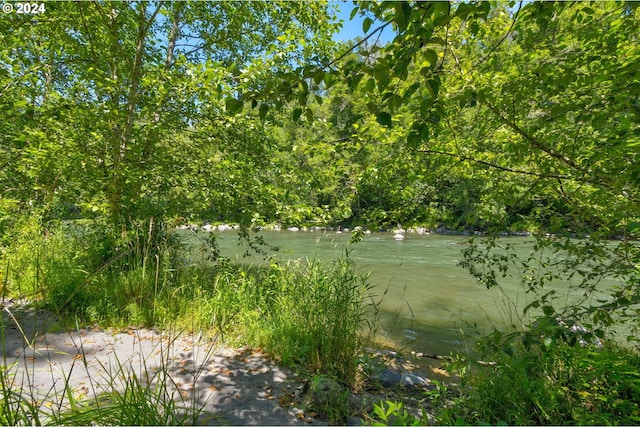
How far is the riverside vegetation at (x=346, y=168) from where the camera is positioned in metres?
1.61

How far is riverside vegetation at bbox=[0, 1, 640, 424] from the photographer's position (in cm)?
161

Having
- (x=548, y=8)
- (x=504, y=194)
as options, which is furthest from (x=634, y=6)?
(x=504, y=194)

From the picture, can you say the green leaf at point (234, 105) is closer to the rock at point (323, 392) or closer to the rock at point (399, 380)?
the rock at point (323, 392)

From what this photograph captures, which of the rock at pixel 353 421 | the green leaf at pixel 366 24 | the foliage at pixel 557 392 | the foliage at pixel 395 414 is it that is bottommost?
the rock at pixel 353 421

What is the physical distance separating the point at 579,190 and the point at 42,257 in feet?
20.5

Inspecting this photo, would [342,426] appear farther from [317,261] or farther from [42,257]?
[42,257]

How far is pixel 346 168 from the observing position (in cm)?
318

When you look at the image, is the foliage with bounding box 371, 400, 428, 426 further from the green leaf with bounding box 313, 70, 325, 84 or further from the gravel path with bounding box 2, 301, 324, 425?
the green leaf with bounding box 313, 70, 325, 84

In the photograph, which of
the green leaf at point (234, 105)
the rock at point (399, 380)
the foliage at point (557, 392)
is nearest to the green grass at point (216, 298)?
the rock at point (399, 380)

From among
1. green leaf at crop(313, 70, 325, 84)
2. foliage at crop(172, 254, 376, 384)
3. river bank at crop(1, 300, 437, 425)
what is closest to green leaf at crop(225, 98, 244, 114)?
green leaf at crop(313, 70, 325, 84)

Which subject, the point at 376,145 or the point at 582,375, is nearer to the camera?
the point at 582,375

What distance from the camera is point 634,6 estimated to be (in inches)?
80.0

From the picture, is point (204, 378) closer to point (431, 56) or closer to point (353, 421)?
point (353, 421)

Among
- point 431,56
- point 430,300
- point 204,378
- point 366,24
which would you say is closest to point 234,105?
point 366,24
